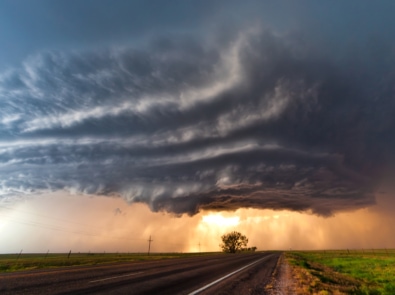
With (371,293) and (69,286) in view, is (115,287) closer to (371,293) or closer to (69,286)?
(69,286)

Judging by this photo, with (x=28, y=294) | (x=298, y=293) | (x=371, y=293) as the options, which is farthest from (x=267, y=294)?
(x=28, y=294)

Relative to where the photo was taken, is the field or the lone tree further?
the lone tree

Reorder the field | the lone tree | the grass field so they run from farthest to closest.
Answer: the lone tree
the grass field
the field

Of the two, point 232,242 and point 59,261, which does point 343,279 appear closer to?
point 59,261

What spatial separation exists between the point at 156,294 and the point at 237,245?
6470 inches

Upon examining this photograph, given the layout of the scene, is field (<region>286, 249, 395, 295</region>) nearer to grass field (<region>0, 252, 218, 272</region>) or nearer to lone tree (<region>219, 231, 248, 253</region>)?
grass field (<region>0, 252, 218, 272</region>)

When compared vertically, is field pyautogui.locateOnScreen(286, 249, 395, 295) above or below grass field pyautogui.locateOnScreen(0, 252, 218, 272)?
below

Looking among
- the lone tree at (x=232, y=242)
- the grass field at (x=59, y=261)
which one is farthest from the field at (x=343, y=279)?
the lone tree at (x=232, y=242)

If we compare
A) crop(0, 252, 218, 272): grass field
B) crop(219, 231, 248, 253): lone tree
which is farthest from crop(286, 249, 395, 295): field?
crop(219, 231, 248, 253): lone tree

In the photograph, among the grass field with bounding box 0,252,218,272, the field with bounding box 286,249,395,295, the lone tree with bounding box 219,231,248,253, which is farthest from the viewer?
the lone tree with bounding box 219,231,248,253

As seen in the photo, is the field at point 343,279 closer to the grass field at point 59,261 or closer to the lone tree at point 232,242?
the grass field at point 59,261

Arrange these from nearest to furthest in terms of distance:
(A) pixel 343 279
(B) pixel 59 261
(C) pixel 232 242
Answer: (A) pixel 343 279 → (B) pixel 59 261 → (C) pixel 232 242

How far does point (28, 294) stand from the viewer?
858cm

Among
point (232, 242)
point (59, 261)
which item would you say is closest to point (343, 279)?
point (59, 261)
